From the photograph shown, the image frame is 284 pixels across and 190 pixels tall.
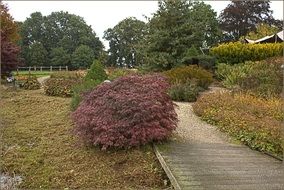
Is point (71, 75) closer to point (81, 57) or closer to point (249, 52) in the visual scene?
point (249, 52)

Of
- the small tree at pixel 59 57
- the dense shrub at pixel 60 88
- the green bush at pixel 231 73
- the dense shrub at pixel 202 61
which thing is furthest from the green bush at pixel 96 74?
the small tree at pixel 59 57

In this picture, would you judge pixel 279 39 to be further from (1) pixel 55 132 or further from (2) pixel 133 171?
(2) pixel 133 171

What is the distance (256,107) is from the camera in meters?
11.2

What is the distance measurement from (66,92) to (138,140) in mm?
9676

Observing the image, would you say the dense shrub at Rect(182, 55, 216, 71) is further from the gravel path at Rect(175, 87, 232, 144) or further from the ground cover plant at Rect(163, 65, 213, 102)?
the gravel path at Rect(175, 87, 232, 144)

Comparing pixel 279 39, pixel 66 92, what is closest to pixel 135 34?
pixel 279 39

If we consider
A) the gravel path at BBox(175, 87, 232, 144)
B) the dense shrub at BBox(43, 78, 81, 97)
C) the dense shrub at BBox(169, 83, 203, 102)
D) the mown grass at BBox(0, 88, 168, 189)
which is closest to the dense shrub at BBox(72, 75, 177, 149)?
the mown grass at BBox(0, 88, 168, 189)

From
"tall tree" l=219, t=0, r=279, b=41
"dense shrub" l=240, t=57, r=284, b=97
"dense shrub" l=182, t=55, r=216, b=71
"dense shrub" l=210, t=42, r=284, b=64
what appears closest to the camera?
"dense shrub" l=240, t=57, r=284, b=97

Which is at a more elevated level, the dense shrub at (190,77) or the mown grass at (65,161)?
the dense shrub at (190,77)

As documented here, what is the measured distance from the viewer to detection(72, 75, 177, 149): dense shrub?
8.50 m

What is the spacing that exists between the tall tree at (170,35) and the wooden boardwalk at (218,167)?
13.9 m

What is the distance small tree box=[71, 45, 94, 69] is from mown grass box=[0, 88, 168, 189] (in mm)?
40759

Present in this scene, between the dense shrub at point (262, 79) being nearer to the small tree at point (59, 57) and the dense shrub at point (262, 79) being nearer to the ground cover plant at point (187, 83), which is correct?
the ground cover plant at point (187, 83)

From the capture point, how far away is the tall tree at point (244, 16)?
41188 millimetres
